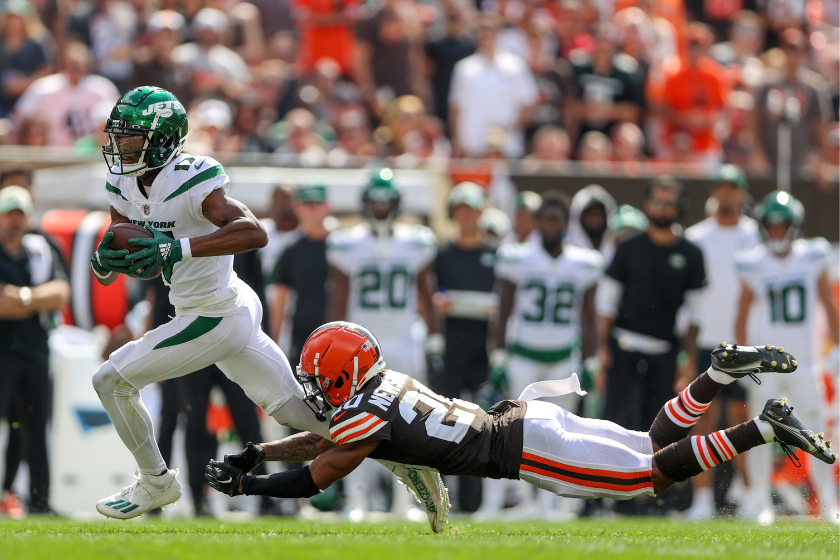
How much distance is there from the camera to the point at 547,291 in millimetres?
8008

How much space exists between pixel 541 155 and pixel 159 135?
17.8ft

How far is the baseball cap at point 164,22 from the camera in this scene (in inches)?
415

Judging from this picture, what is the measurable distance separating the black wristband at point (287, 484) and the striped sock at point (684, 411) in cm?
158

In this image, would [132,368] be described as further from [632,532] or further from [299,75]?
[299,75]

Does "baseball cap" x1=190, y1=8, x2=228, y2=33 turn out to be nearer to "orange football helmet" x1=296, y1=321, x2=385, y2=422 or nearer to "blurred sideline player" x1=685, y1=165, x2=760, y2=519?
"blurred sideline player" x1=685, y1=165, x2=760, y2=519

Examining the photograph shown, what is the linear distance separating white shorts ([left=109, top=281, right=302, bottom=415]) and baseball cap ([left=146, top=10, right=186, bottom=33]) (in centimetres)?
562

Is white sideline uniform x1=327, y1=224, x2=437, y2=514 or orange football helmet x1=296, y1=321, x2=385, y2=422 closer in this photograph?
orange football helmet x1=296, y1=321, x2=385, y2=422

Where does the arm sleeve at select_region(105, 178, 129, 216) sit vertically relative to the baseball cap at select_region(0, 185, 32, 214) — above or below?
above

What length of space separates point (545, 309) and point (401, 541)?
136 inches

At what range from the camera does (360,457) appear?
4.84 metres

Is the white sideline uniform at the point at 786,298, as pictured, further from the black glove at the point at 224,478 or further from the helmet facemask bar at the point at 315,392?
the black glove at the point at 224,478

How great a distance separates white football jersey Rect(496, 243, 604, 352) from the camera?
314 inches

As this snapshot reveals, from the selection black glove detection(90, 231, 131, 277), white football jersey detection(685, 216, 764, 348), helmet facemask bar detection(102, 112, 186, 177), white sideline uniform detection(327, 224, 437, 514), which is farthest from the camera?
white football jersey detection(685, 216, 764, 348)

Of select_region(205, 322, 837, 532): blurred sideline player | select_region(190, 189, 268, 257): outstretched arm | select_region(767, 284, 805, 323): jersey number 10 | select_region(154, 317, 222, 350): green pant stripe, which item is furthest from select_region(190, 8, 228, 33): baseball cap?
select_region(205, 322, 837, 532): blurred sideline player
